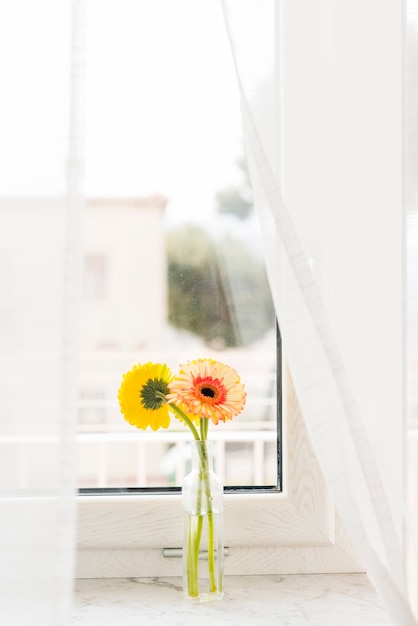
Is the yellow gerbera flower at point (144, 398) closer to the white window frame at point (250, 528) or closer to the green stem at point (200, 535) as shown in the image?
the green stem at point (200, 535)

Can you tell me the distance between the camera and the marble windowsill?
3.41 ft

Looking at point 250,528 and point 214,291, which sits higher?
point 214,291

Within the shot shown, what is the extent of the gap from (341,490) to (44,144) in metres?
0.52

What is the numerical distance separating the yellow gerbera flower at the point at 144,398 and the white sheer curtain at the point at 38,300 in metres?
0.27

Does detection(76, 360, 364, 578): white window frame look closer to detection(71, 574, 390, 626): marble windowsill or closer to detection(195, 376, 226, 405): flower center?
detection(71, 574, 390, 626): marble windowsill

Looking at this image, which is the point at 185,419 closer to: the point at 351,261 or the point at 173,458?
the point at 173,458

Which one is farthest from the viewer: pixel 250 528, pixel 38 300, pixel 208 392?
pixel 250 528

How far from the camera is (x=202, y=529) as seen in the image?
1.12m

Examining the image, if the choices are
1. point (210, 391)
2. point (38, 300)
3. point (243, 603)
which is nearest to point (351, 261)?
point (210, 391)

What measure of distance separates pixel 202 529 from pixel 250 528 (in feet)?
0.35

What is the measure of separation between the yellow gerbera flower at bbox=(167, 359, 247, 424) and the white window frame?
0.14m

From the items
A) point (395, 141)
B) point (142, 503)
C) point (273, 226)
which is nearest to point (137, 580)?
point (142, 503)

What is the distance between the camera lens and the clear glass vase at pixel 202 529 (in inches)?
43.6

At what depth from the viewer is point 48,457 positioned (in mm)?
849
